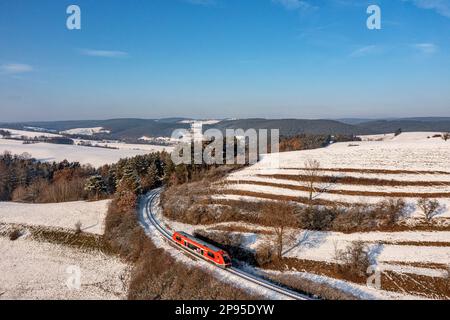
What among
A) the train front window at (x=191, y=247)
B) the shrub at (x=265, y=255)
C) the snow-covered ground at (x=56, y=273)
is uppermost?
the train front window at (x=191, y=247)

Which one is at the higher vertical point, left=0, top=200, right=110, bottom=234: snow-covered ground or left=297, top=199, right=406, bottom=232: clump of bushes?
left=297, top=199, right=406, bottom=232: clump of bushes

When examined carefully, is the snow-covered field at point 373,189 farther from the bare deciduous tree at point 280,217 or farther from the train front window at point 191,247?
the train front window at point 191,247

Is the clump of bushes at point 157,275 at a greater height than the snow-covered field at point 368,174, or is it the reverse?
the snow-covered field at point 368,174

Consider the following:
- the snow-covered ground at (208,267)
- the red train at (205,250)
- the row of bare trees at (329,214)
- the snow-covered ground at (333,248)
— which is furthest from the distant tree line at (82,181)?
the row of bare trees at (329,214)

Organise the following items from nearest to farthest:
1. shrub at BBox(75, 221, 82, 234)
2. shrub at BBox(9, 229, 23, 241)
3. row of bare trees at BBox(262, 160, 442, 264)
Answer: row of bare trees at BBox(262, 160, 442, 264) → shrub at BBox(75, 221, 82, 234) → shrub at BBox(9, 229, 23, 241)

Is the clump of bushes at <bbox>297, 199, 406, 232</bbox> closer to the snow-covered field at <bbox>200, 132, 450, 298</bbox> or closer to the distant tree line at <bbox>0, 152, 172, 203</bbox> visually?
the snow-covered field at <bbox>200, 132, 450, 298</bbox>

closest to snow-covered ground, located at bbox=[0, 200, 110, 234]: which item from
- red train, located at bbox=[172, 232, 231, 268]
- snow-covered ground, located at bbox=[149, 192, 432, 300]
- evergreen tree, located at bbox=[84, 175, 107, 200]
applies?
evergreen tree, located at bbox=[84, 175, 107, 200]
